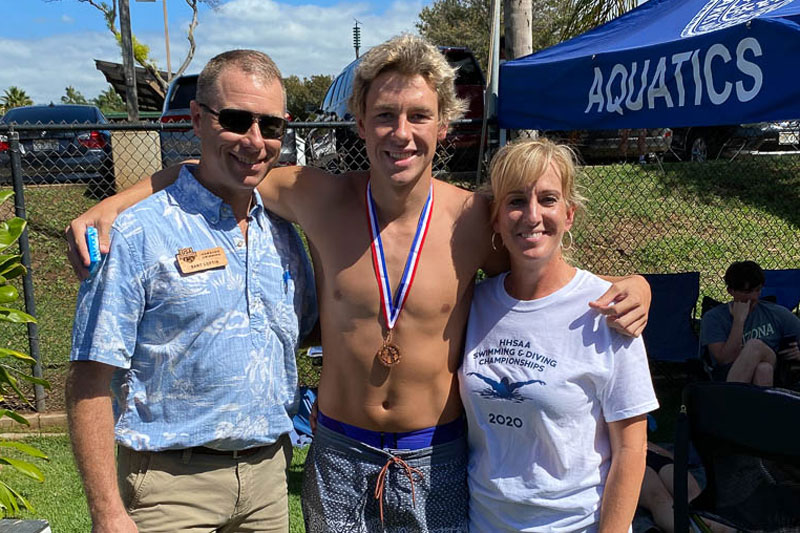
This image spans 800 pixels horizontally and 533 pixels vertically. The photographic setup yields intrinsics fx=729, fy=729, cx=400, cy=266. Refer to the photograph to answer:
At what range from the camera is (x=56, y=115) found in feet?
41.7

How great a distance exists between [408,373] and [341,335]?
0.82 feet

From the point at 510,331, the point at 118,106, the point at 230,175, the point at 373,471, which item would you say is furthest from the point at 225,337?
the point at 118,106

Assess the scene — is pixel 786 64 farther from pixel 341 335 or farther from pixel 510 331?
pixel 341 335

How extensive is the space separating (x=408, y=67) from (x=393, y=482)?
1284 mm

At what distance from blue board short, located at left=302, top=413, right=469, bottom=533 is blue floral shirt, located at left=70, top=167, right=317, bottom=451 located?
0.25 meters

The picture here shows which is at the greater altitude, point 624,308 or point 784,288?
point 624,308

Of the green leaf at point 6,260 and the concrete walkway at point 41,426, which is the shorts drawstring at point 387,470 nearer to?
the green leaf at point 6,260

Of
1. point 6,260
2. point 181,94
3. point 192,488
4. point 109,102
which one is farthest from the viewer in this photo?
point 109,102

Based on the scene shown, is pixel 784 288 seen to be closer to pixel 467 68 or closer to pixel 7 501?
pixel 467 68

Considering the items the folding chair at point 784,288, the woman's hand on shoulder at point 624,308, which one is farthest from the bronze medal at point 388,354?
the folding chair at point 784,288

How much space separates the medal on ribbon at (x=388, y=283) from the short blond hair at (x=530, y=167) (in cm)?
28

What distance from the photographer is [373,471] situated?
2.28 metres

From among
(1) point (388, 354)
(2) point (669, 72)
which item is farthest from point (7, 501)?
(2) point (669, 72)

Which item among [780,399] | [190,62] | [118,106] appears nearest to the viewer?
[780,399]
